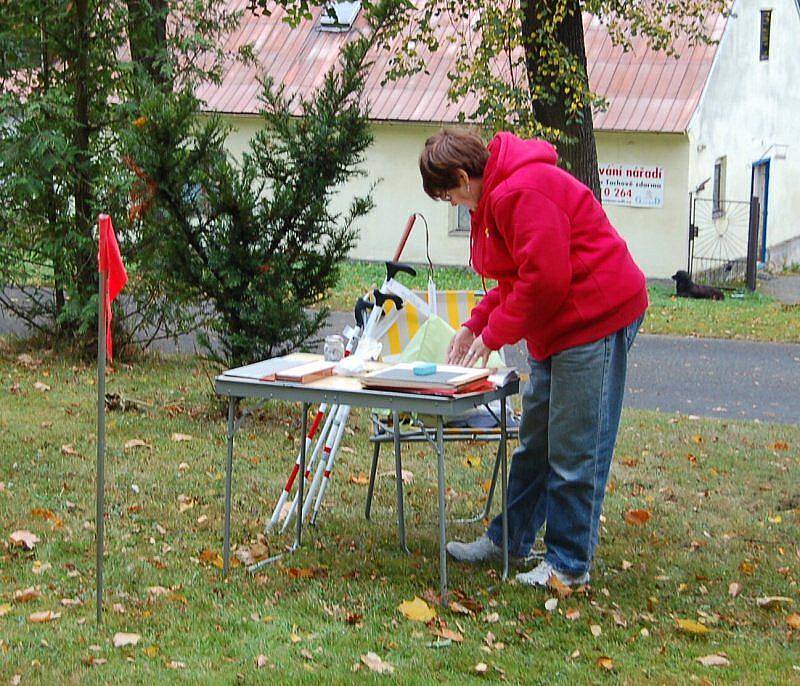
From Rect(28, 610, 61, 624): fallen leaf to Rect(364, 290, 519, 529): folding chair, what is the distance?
154cm

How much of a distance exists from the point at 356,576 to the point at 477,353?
1.06 m

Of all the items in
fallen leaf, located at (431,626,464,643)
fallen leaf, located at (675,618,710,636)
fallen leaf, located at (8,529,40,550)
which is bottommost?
fallen leaf, located at (431,626,464,643)

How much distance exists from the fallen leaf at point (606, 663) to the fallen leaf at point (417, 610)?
67 centimetres

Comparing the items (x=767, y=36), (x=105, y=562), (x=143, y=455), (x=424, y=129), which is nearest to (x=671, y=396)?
(x=143, y=455)

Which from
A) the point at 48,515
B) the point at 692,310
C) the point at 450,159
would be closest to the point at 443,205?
the point at 692,310

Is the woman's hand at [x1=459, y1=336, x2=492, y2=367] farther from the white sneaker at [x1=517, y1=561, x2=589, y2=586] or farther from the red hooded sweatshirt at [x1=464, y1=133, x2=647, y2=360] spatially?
the white sneaker at [x1=517, y1=561, x2=589, y2=586]

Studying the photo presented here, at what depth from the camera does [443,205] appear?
828 inches

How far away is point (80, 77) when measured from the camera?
9.88 m

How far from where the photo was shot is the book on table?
433 centimetres

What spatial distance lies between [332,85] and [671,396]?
13.3ft

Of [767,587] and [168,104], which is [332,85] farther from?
[767,587]

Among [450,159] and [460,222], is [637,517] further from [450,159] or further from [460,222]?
[460,222]

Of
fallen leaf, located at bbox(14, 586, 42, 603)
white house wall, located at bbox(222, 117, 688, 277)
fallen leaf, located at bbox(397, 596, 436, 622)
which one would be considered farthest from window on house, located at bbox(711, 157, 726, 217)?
fallen leaf, located at bbox(14, 586, 42, 603)

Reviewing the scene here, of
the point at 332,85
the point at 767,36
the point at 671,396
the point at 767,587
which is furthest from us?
the point at 767,36
